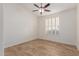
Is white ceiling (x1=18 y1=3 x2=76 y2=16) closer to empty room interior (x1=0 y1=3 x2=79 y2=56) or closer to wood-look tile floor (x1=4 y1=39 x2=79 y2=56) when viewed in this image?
empty room interior (x1=0 y1=3 x2=79 y2=56)

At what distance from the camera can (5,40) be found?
1.25 metres

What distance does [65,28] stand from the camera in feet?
4.33

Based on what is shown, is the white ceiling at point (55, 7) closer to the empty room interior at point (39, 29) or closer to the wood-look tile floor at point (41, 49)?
the empty room interior at point (39, 29)

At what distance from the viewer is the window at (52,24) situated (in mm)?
1335

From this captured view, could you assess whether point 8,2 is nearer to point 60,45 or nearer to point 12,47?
point 12,47

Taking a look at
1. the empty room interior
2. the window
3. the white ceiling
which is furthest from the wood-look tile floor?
the white ceiling

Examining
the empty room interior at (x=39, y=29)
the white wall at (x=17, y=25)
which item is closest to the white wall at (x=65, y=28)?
the empty room interior at (x=39, y=29)

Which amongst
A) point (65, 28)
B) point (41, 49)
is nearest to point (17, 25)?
point (41, 49)

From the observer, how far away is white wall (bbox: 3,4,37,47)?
126 centimetres

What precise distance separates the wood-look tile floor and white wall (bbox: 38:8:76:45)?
0.06 metres

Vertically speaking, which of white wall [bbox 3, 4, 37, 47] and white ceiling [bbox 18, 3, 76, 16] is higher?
white ceiling [bbox 18, 3, 76, 16]

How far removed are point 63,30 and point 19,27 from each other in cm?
57

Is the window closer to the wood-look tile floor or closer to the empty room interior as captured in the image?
the empty room interior

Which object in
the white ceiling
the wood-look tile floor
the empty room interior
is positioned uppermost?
the white ceiling
